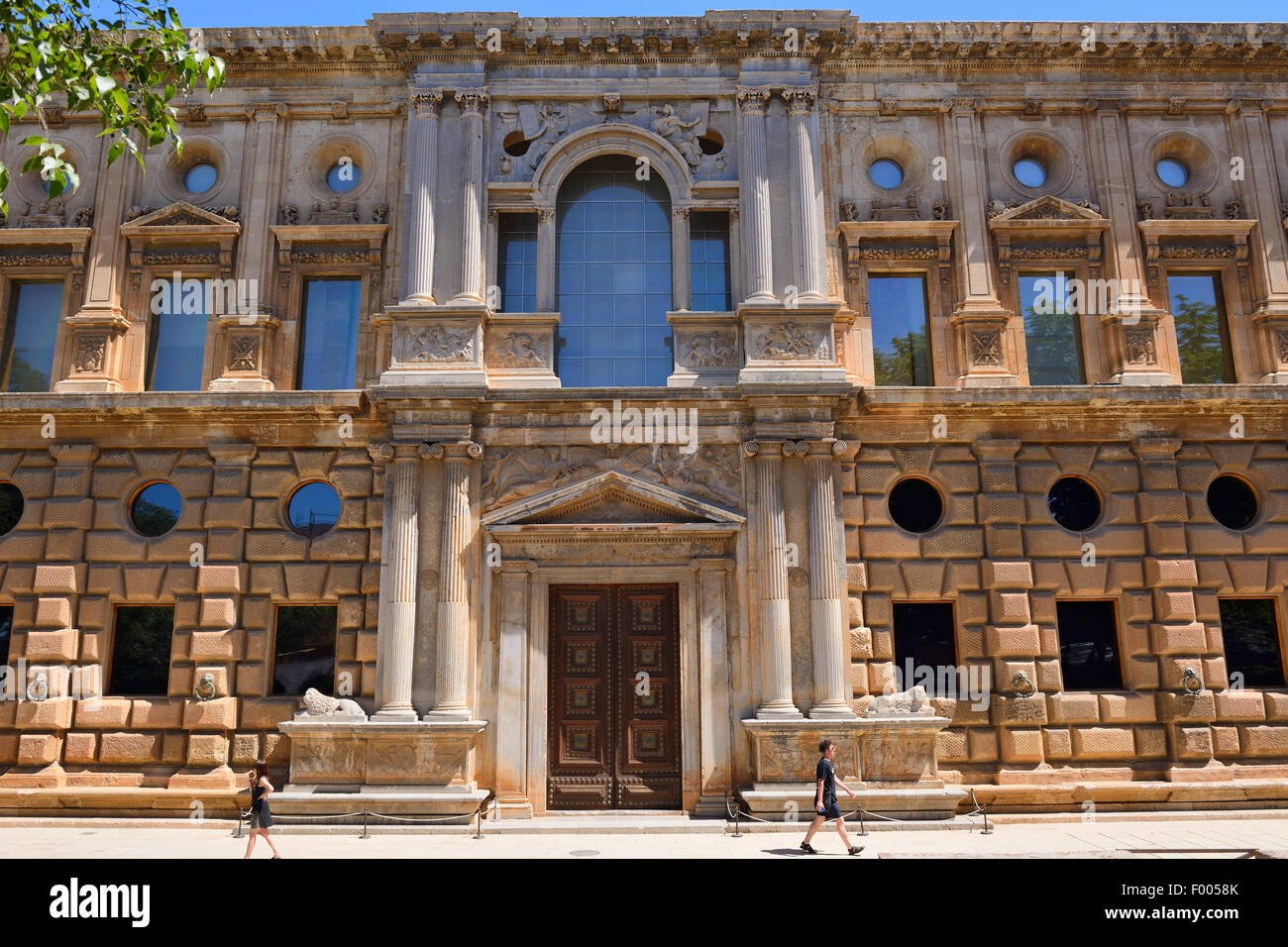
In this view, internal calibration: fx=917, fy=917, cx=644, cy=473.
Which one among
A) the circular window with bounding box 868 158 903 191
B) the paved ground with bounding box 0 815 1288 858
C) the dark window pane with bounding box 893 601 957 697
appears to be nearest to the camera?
the paved ground with bounding box 0 815 1288 858

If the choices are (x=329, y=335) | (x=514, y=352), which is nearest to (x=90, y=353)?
(x=329, y=335)

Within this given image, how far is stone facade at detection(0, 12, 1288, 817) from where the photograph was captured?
1673 cm

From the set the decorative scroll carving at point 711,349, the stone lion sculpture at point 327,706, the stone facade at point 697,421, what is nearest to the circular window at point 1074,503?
the stone facade at point 697,421

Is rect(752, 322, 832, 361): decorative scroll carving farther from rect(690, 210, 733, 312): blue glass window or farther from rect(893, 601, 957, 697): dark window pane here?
rect(893, 601, 957, 697): dark window pane

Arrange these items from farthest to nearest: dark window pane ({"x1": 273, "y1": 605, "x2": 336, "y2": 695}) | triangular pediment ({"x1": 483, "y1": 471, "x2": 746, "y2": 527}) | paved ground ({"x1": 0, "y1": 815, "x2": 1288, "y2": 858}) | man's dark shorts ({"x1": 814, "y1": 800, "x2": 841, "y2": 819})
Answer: dark window pane ({"x1": 273, "y1": 605, "x2": 336, "y2": 695})
triangular pediment ({"x1": 483, "y1": 471, "x2": 746, "y2": 527})
paved ground ({"x1": 0, "y1": 815, "x2": 1288, "y2": 858})
man's dark shorts ({"x1": 814, "y1": 800, "x2": 841, "y2": 819})

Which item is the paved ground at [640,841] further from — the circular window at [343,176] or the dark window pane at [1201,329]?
the circular window at [343,176]

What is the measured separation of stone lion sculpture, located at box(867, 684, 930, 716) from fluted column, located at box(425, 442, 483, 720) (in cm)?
730

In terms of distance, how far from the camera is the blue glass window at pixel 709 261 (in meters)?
18.9

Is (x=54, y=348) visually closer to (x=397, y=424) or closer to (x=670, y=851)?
(x=397, y=424)

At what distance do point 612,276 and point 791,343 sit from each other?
4.08 meters

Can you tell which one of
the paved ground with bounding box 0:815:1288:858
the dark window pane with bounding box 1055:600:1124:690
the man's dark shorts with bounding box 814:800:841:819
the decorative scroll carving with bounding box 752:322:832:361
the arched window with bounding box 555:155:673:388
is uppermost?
the arched window with bounding box 555:155:673:388

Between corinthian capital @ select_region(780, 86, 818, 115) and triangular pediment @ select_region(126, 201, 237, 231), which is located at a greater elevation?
corinthian capital @ select_region(780, 86, 818, 115)

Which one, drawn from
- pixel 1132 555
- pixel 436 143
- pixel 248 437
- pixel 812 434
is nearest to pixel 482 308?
pixel 436 143

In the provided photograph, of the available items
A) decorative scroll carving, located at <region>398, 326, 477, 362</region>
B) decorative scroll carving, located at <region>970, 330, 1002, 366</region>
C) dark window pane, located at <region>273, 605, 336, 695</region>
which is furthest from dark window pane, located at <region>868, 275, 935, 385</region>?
dark window pane, located at <region>273, 605, 336, 695</region>
